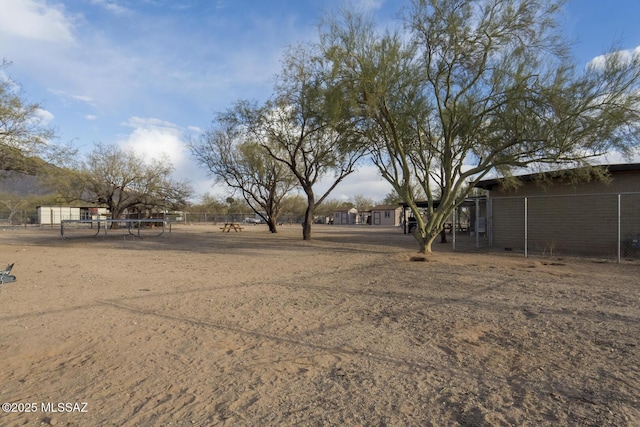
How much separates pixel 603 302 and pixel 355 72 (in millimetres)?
9396

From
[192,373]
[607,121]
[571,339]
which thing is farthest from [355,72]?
[192,373]

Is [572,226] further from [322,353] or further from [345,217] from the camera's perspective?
[345,217]

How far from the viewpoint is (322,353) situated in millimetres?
4410

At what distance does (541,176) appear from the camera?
15.6 m

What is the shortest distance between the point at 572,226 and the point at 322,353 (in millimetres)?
15059

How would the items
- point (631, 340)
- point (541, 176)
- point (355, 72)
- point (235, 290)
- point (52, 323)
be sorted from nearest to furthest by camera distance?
point (631, 340) < point (52, 323) < point (235, 290) < point (355, 72) < point (541, 176)

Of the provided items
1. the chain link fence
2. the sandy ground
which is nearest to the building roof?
the chain link fence

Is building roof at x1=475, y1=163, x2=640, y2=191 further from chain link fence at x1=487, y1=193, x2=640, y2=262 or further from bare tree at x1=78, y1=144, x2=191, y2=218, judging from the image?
bare tree at x1=78, y1=144, x2=191, y2=218

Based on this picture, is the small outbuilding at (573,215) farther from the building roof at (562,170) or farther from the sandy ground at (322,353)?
the sandy ground at (322,353)

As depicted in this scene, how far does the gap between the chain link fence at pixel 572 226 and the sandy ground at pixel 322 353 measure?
22.9 ft

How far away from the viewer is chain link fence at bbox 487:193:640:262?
14344 mm

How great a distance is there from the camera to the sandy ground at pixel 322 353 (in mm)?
3158

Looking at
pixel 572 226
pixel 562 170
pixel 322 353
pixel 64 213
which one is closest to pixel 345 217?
pixel 64 213

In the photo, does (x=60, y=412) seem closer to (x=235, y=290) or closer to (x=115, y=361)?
(x=115, y=361)
